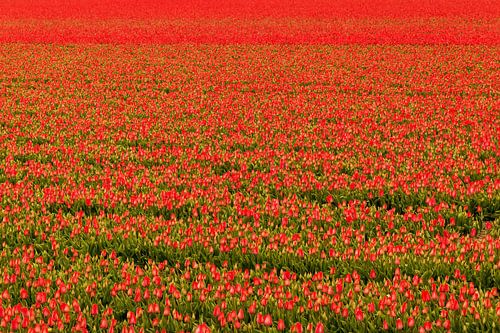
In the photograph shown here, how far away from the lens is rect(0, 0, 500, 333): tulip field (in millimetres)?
3961

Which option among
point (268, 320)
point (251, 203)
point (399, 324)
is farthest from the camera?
point (251, 203)

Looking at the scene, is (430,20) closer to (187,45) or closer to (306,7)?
(306,7)

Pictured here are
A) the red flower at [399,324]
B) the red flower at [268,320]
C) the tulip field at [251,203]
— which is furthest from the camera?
the tulip field at [251,203]

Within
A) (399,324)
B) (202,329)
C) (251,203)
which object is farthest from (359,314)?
(251,203)

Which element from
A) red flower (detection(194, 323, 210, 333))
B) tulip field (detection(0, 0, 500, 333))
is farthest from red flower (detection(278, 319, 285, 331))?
red flower (detection(194, 323, 210, 333))

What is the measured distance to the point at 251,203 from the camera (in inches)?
251

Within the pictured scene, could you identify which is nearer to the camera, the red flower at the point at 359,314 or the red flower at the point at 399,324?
the red flower at the point at 399,324

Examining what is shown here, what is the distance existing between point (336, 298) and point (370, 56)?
21476 millimetres

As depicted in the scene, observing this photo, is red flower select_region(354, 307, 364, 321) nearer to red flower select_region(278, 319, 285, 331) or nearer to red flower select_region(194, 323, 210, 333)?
red flower select_region(278, 319, 285, 331)

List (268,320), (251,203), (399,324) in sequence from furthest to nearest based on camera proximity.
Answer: (251,203) < (268,320) < (399,324)

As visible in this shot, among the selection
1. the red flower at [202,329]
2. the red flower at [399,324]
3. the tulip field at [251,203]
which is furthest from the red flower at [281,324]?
the red flower at [399,324]

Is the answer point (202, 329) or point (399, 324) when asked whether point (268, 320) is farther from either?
point (399, 324)

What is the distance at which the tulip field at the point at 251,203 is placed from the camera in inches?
156

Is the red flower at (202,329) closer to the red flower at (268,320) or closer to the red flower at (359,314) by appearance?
the red flower at (268,320)
